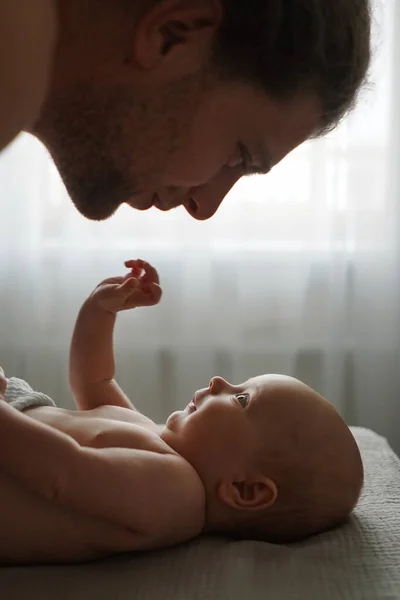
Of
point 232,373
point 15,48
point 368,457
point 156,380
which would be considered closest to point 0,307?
point 156,380

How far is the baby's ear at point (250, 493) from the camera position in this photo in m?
1.08

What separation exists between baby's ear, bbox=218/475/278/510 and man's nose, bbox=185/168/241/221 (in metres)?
0.43

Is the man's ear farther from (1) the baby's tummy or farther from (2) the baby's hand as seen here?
(1) the baby's tummy

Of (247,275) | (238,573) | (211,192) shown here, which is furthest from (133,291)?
(247,275)

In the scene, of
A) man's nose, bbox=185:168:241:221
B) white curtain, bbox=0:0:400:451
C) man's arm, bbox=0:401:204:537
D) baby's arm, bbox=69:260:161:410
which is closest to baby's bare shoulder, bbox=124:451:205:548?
man's arm, bbox=0:401:204:537

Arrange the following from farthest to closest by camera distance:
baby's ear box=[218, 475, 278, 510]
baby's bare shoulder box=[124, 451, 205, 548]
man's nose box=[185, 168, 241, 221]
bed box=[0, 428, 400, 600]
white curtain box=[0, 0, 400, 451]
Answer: white curtain box=[0, 0, 400, 451]
man's nose box=[185, 168, 241, 221]
baby's ear box=[218, 475, 278, 510]
baby's bare shoulder box=[124, 451, 205, 548]
bed box=[0, 428, 400, 600]

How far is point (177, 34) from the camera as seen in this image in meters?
1.01

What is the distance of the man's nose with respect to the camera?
119 centimetres

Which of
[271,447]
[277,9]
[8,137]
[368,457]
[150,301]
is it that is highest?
[277,9]

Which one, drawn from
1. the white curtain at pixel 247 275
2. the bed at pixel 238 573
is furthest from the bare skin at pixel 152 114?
the white curtain at pixel 247 275

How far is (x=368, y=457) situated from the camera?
4.64 ft

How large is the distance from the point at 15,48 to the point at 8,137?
102 mm

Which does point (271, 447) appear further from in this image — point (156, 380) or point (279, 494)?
point (156, 380)

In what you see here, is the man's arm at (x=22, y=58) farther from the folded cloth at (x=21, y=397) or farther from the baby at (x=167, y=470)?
the folded cloth at (x=21, y=397)
